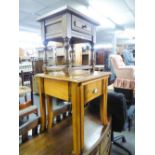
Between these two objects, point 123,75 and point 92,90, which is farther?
point 123,75

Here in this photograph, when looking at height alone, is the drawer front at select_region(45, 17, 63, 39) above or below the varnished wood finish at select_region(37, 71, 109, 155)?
above

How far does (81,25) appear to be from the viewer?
1004 mm

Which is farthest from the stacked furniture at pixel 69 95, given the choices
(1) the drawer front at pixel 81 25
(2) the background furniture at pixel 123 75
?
(2) the background furniture at pixel 123 75

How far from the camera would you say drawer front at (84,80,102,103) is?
0.88m

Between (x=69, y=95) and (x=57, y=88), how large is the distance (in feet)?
0.38

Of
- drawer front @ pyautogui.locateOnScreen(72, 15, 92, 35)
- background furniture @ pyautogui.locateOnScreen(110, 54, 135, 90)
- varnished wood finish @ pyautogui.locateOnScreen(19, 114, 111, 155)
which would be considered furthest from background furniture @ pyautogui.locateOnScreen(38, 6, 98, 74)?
background furniture @ pyautogui.locateOnScreen(110, 54, 135, 90)

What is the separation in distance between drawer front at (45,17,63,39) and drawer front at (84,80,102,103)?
384 mm

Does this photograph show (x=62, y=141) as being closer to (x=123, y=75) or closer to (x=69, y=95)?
(x=69, y=95)

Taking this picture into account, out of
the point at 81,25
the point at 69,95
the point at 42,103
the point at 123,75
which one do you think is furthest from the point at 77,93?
the point at 123,75

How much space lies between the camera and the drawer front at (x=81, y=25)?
0.94 m

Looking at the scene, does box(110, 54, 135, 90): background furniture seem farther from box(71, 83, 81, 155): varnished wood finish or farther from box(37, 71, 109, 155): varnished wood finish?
box(71, 83, 81, 155): varnished wood finish
